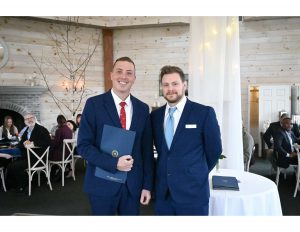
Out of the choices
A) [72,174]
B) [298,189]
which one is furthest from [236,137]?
[72,174]

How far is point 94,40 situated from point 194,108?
7069mm

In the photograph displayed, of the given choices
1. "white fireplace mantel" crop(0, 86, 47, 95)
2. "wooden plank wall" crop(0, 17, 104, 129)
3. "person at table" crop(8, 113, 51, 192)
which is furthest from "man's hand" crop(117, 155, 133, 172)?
"wooden plank wall" crop(0, 17, 104, 129)

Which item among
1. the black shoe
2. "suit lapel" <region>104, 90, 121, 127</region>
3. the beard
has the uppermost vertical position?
the beard

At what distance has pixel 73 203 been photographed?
163 inches

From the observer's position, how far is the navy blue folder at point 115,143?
170cm

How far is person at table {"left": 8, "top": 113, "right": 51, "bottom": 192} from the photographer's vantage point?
4672 mm

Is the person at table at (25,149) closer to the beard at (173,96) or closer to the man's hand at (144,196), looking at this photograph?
the man's hand at (144,196)

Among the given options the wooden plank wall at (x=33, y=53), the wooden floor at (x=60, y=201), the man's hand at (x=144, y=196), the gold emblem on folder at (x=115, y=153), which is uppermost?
the wooden plank wall at (x=33, y=53)

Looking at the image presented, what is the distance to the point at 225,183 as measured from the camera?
7.64ft

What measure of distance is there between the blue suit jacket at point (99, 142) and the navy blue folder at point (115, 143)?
0.03 metres

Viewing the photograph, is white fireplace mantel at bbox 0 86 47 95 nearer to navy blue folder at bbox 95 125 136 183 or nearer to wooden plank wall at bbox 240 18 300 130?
wooden plank wall at bbox 240 18 300 130

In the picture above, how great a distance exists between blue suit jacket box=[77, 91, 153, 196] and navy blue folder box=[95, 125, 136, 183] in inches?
1.4

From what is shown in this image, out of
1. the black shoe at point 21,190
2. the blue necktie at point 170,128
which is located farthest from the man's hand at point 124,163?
the black shoe at point 21,190

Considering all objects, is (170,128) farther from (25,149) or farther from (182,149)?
(25,149)
